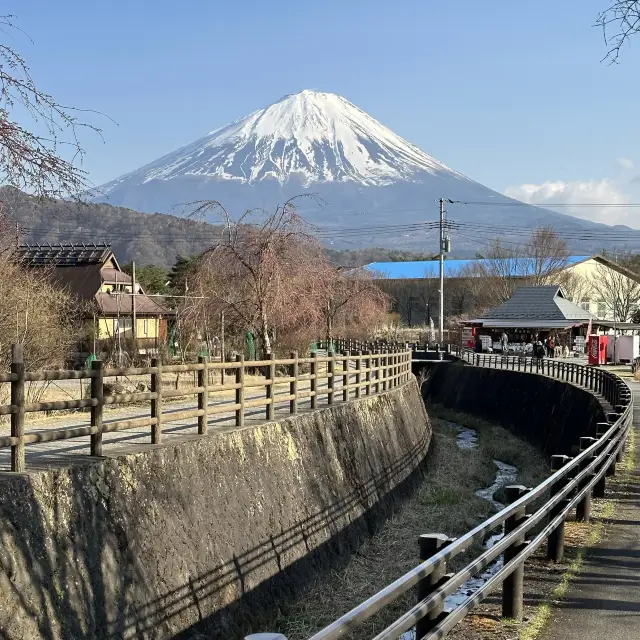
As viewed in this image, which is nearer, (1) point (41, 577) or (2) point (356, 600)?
(1) point (41, 577)

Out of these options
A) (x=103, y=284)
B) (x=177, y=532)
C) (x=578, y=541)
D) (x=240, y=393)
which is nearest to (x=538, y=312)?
(x=103, y=284)

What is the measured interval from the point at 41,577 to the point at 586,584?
182 inches

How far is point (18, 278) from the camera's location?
2688 cm

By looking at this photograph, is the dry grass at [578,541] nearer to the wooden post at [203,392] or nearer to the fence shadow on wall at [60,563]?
the fence shadow on wall at [60,563]

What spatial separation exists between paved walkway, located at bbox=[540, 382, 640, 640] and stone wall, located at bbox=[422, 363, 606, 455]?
33.4 feet

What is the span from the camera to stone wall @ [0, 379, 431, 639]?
7684mm

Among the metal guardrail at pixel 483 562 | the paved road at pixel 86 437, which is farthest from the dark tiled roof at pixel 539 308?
the metal guardrail at pixel 483 562

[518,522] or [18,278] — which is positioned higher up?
[18,278]

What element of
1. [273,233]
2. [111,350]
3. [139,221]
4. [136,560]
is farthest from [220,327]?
[139,221]

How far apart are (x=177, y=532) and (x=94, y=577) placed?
156cm

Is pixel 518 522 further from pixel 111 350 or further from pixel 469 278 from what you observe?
pixel 469 278

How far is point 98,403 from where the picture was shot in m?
9.19

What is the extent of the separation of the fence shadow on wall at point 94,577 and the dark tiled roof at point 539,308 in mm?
64431

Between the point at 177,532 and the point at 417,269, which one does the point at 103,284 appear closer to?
the point at 177,532
